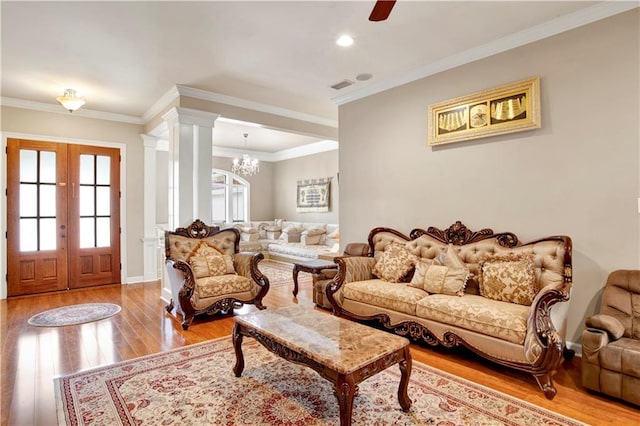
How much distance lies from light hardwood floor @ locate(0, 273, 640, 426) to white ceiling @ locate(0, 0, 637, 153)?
2.61 m

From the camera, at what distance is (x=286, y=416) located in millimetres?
2143

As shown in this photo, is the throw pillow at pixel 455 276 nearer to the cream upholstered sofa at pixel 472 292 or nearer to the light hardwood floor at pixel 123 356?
the cream upholstered sofa at pixel 472 292

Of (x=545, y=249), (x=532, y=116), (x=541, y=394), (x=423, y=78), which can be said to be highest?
(x=423, y=78)

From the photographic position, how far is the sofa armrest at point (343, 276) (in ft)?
12.6

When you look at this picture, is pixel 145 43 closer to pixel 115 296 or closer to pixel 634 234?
pixel 115 296

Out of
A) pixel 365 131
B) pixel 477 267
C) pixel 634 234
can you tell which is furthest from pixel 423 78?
pixel 634 234

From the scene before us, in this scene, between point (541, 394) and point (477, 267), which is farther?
point (477, 267)

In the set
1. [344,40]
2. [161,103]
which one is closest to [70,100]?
[161,103]

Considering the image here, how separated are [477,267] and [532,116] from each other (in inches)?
59.0

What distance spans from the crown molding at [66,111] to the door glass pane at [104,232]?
5.69 ft

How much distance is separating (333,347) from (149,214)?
17.8 ft

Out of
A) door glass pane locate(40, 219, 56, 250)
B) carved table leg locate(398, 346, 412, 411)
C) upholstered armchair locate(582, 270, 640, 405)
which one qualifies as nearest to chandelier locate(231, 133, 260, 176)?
door glass pane locate(40, 219, 56, 250)

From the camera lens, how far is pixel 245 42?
3391 millimetres

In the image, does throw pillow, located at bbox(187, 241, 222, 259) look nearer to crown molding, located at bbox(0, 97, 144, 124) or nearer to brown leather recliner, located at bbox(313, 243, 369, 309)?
brown leather recliner, located at bbox(313, 243, 369, 309)
